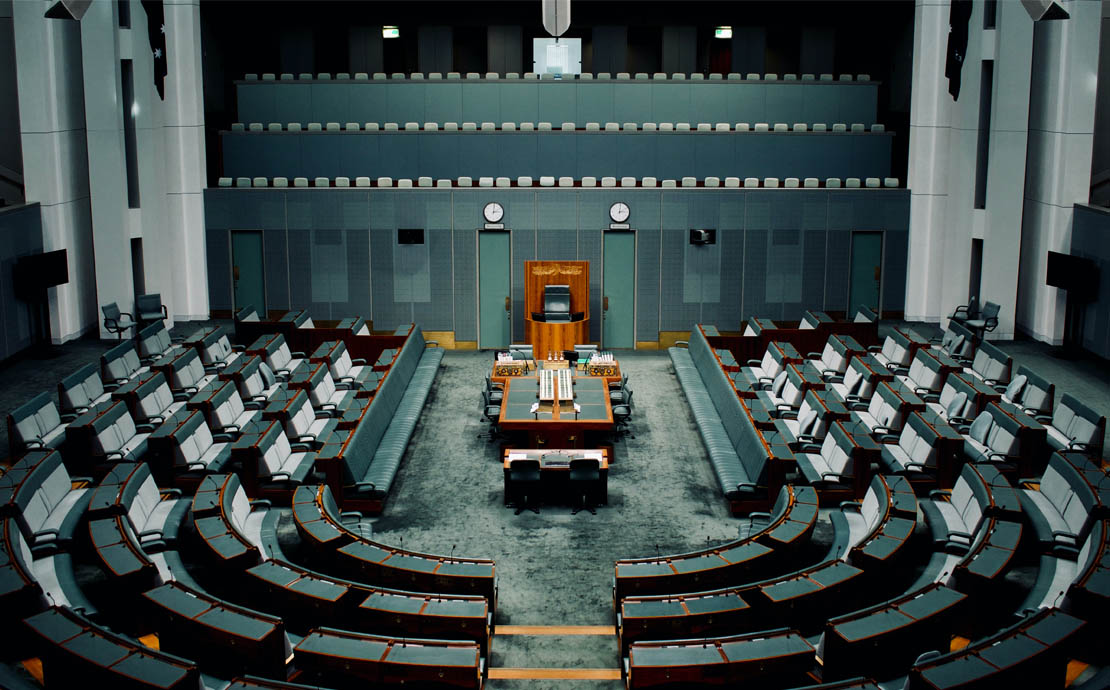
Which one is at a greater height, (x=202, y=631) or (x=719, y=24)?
(x=719, y=24)

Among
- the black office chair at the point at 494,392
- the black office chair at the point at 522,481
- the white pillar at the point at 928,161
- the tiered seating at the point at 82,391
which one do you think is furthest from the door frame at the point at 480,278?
the black office chair at the point at 522,481

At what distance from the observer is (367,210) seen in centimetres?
2122

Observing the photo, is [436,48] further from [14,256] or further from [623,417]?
[623,417]

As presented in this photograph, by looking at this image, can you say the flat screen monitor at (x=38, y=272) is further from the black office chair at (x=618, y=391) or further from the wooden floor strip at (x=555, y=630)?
the wooden floor strip at (x=555, y=630)

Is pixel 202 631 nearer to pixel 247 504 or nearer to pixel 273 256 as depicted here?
pixel 247 504

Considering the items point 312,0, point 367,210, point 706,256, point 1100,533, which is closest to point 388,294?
point 367,210

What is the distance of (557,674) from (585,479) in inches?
158

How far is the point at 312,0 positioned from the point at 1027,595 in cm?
2148

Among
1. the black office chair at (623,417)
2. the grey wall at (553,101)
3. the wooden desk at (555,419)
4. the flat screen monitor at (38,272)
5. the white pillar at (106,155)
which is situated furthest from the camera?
the grey wall at (553,101)

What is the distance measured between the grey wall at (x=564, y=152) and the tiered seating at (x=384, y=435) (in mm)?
4528

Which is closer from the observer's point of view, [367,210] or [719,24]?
[367,210]

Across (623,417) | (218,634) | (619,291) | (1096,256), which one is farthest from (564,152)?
(218,634)

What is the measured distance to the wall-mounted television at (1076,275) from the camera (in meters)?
18.5

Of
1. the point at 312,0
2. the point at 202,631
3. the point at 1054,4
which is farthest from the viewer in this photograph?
the point at 312,0
